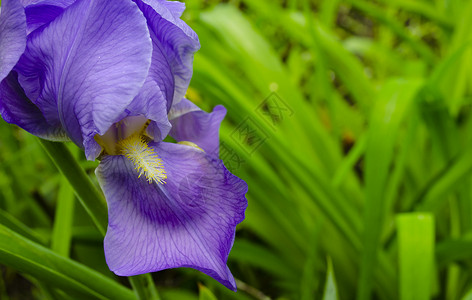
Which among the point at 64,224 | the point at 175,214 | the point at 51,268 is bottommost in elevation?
the point at 64,224

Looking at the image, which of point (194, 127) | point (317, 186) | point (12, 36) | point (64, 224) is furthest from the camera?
point (317, 186)

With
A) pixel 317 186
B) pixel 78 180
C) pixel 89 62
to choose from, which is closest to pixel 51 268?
pixel 78 180

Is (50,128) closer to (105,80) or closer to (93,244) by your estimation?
(105,80)

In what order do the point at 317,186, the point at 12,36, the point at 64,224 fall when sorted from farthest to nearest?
the point at 317,186 < the point at 64,224 < the point at 12,36

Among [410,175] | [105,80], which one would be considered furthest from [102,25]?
[410,175]

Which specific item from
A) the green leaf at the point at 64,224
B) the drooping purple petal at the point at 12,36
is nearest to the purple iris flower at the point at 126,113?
the drooping purple petal at the point at 12,36

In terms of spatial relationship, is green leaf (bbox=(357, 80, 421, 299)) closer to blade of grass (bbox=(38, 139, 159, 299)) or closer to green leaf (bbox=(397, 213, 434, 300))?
green leaf (bbox=(397, 213, 434, 300))

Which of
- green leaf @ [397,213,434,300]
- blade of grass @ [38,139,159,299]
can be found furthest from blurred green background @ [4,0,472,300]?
blade of grass @ [38,139,159,299]

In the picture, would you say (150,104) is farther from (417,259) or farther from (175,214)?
(417,259)

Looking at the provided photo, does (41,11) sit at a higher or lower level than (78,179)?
higher
